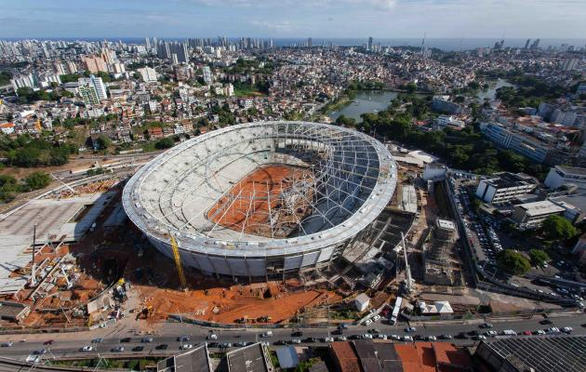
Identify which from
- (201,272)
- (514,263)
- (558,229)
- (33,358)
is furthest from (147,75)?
(558,229)

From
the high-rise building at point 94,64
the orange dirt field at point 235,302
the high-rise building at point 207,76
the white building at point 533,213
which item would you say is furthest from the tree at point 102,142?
the high-rise building at point 94,64

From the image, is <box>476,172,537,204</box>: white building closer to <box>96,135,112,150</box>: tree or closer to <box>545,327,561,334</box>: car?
<box>545,327,561,334</box>: car

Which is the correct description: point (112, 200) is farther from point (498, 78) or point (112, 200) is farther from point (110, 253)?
point (498, 78)

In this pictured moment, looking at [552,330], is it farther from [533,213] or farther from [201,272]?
[201,272]

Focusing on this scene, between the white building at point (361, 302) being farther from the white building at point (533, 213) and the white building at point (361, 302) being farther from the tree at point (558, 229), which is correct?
the white building at point (533, 213)

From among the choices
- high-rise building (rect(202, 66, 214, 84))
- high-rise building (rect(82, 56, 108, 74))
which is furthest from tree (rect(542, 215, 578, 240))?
high-rise building (rect(82, 56, 108, 74))

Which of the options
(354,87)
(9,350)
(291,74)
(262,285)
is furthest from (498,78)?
(9,350)
